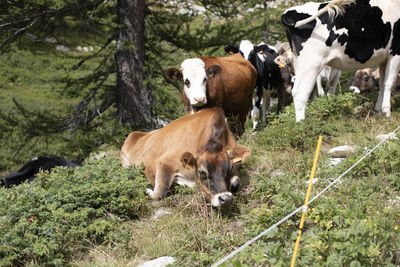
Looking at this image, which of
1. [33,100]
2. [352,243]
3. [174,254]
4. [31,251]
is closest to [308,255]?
[352,243]

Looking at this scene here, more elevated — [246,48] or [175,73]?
[175,73]

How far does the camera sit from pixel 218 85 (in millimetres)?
8109

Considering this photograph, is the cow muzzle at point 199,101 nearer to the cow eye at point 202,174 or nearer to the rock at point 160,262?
the cow eye at point 202,174

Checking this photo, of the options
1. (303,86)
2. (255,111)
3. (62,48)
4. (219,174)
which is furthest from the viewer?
(62,48)

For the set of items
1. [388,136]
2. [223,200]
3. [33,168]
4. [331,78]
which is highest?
[388,136]

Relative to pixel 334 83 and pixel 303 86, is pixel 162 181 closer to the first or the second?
pixel 303 86

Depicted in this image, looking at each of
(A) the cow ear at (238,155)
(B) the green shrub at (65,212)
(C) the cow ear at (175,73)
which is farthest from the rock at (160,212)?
(C) the cow ear at (175,73)

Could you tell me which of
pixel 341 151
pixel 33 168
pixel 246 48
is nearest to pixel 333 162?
pixel 341 151

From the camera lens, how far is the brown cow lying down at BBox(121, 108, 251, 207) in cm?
491

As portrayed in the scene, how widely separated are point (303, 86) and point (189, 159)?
2936 millimetres

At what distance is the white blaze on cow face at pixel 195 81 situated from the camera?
24.4 feet

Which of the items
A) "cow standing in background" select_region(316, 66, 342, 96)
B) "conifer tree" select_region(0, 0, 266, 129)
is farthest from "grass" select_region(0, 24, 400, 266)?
"conifer tree" select_region(0, 0, 266, 129)

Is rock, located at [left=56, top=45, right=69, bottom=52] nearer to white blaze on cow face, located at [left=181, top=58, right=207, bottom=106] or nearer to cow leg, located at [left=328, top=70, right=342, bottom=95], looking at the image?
cow leg, located at [left=328, top=70, right=342, bottom=95]

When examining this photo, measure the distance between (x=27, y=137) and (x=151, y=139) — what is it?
19.7 feet
